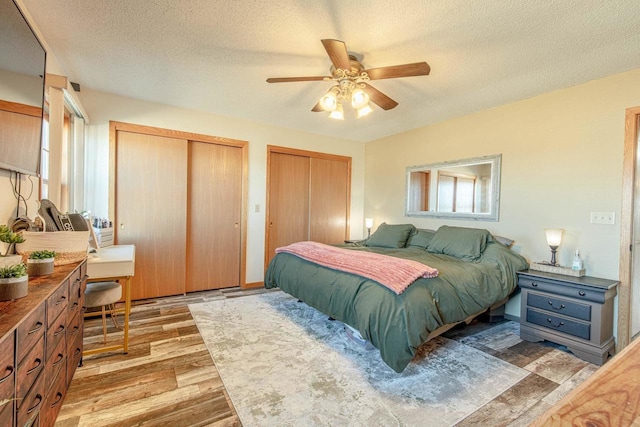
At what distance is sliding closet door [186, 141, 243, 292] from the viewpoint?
378cm

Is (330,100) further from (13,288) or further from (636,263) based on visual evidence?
(636,263)

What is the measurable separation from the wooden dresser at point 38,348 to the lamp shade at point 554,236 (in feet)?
11.7

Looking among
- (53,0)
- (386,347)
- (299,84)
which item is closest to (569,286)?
(386,347)

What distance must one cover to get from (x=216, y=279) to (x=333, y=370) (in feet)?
8.13

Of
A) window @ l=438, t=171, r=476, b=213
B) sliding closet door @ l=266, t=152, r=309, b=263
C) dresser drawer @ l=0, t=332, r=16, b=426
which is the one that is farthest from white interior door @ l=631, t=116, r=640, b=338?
dresser drawer @ l=0, t=332, r=16, b=426

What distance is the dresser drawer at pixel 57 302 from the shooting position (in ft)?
3.89

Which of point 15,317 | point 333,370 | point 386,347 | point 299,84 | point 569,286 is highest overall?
point 299,84

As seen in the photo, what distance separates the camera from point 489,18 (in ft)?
5.87

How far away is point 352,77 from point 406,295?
5.50 feet

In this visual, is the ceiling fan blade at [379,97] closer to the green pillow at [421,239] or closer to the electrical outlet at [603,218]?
the green pillow at [421,239]

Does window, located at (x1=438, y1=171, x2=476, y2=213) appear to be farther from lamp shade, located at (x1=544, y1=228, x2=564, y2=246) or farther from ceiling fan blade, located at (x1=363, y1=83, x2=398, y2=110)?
ceiling fan blade, located at (x1=363, y1=83, x2=398, y2=110)

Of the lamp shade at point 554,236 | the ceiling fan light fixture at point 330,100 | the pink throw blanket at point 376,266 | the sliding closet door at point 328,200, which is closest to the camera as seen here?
the pink throw blanket at point 376,266

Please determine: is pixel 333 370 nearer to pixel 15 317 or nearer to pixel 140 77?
pixel 15 317

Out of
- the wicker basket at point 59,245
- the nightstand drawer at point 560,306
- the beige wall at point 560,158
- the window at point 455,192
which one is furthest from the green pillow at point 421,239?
the wicker basket at point 59,245
